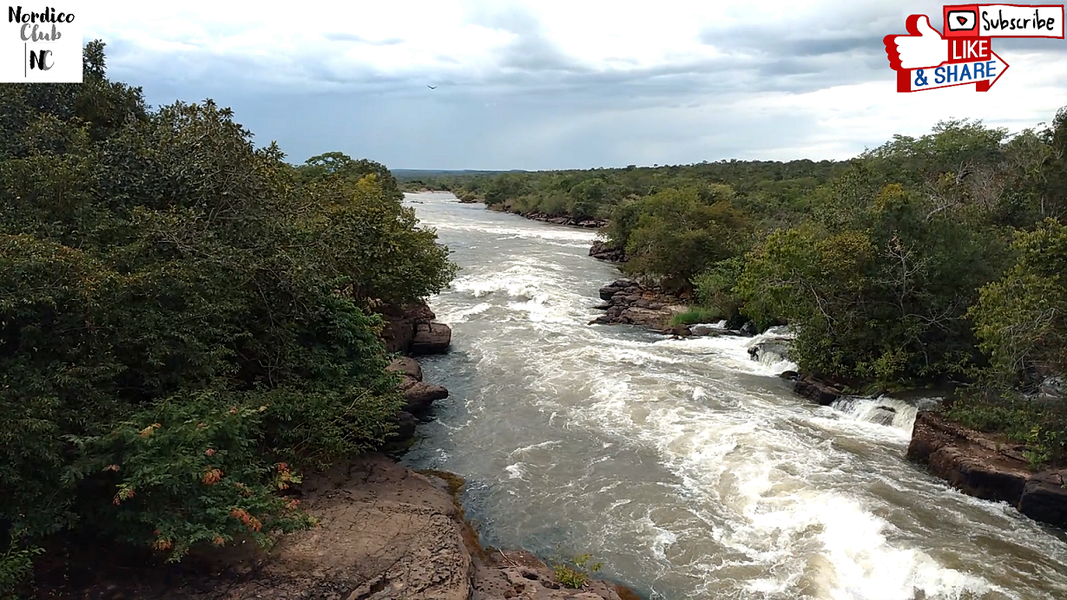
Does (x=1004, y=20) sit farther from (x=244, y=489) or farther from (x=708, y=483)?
(x=244, y=489)

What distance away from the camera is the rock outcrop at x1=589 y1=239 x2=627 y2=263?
1710 inches

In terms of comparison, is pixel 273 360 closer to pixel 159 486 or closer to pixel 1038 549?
pixel 159 486

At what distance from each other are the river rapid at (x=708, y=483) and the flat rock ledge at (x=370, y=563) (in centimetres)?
124

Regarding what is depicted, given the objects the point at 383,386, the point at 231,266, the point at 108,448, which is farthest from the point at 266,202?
the point at 108,448

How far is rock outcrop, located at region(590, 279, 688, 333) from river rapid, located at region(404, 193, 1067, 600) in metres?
4.05

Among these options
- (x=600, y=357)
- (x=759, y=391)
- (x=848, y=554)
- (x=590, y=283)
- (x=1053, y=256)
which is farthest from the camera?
(x=590, y=283)

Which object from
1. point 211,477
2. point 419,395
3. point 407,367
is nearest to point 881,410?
point 419,395

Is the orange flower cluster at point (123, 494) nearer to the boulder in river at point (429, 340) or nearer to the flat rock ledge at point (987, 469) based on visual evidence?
the flat rock ledge at point (987, 469)

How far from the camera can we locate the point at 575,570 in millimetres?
10047

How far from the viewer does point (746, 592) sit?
9.40 meters

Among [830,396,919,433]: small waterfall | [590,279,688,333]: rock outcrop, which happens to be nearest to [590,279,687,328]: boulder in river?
[590,279,688,333]: rock outcrop

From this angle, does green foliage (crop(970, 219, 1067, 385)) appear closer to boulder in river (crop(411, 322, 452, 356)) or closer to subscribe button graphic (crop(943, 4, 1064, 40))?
subscribe button graphic (crop(943, 4, 1064, 40))

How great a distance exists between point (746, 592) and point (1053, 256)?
7.86 meters

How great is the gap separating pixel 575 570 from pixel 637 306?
19454mm
